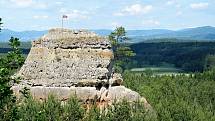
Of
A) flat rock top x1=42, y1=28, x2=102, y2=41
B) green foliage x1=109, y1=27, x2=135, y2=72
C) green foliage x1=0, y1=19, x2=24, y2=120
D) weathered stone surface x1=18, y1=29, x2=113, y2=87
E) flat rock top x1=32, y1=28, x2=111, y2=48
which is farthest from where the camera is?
green foliage x1=109, y1=27, x2=135, y2=72

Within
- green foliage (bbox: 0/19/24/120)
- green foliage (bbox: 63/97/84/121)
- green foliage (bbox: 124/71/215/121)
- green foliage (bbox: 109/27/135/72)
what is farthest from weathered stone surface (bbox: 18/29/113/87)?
green foliage (bbox: 109/27/135/72)

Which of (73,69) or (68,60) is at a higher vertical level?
(68,60)

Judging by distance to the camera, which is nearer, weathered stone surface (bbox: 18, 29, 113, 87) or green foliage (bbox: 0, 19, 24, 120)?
green foliage (bbox: 0, 19, 24, 120)

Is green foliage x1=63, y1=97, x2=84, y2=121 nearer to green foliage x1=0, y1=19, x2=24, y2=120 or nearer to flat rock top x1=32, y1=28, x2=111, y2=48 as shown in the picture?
flat rock top x1=32, y1=28, x2=111, y2=48

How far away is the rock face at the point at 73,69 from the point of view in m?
53.6

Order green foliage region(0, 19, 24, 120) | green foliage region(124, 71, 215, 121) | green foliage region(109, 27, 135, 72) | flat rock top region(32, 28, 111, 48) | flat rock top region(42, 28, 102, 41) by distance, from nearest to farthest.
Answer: green foliage region(0, 19, 24, 120), flat rock top region(32, 28, 111, 48), flat rock top region(42, 28, 102, 41), green foliage region(124, 71, 215, 121), green foliage region(109, 27, 135, 72)

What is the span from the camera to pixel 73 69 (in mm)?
54000

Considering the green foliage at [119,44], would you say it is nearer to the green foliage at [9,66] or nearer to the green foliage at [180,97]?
the green foliage at [180,97]

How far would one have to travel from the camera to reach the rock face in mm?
53625

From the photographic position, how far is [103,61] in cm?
5425

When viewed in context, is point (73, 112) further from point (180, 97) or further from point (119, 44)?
point (119, 44)

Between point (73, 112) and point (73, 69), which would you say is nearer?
point (73, 112)

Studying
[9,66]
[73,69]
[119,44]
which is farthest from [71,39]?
[119,44]

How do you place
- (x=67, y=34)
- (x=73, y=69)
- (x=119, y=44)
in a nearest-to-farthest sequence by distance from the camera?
(x=73, y=69) < (x=67, y=34) < (x=119, y=44)
